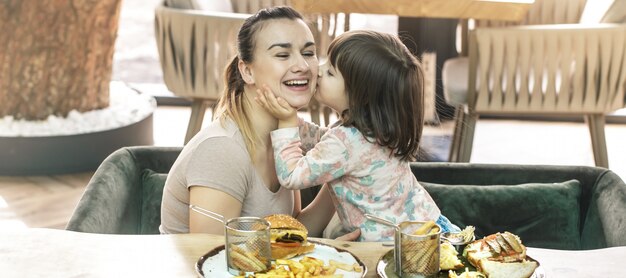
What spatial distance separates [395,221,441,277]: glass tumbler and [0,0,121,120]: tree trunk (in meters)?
2.89

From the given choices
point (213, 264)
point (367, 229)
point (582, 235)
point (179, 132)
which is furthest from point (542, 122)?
point (213, 264)

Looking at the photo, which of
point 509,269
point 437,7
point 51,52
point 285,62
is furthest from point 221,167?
point 51,52

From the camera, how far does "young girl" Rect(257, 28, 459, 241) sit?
7.45 feet

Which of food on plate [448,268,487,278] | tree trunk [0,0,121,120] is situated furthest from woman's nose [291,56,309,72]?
tree trunk [0,0,121,120]

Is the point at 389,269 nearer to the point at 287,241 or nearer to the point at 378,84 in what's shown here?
the point at 287,241

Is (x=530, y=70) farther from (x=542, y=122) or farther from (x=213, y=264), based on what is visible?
(x=213, y=264)

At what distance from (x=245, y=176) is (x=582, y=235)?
98 centimetres

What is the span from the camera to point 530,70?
3.95m

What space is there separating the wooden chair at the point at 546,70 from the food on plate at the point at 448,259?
2084mm

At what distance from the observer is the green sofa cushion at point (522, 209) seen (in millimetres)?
2703

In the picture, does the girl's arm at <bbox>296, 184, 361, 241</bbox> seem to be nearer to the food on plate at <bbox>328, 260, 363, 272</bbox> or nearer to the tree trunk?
the food on plate at <bbox>328, 260, 363, 272</bbox>

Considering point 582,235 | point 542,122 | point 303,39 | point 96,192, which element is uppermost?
point 303,39

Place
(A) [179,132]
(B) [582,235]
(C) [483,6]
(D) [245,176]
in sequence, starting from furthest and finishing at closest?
(A) [179,132], (C) [483,6], (B) [582,235], (D) [245,176]

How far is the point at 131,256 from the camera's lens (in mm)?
1932
